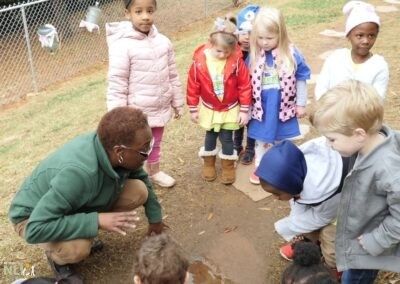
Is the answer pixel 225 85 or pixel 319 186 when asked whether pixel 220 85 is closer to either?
pixel 225 85

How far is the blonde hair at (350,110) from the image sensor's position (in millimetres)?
2014

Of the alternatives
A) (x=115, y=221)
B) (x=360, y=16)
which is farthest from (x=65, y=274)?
(x=360, y=16)

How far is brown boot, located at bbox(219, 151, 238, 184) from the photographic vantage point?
3.79 meters

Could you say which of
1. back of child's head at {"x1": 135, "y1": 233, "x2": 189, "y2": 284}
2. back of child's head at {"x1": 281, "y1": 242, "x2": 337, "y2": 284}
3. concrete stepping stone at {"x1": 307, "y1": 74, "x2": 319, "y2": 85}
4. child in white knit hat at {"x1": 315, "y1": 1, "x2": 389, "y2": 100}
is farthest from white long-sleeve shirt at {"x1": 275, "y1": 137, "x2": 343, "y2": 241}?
concrete stepping stone at {"x1": 307, "y1": 74, "x2": 319, "y2": 85}

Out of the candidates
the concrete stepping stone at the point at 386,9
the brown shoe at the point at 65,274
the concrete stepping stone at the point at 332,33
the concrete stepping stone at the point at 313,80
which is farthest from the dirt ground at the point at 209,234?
the concrete stepping stone at the point at 386,9

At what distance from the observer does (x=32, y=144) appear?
548 cm

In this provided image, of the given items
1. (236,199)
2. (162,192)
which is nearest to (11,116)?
(162,192)

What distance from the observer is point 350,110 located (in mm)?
2012

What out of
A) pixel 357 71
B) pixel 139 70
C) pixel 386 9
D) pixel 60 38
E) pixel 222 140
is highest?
pixel 357 71

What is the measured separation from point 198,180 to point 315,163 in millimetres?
1522

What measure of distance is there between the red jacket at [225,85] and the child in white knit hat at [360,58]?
554 millimetres

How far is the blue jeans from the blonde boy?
18 cm

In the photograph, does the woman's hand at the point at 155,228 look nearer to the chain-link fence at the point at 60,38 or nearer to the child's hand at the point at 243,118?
the child's hand at the point at 243,118

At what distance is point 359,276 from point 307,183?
0.55m
